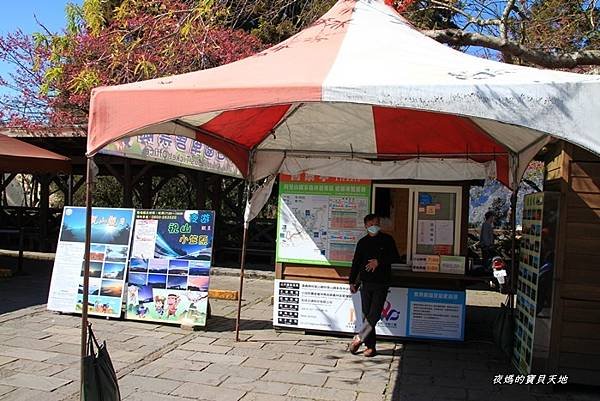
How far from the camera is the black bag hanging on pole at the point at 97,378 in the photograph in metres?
3.51

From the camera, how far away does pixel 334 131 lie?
6551mm

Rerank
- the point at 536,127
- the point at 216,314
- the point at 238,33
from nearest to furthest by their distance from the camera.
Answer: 1. the point at 536,127
2. the point at 216,314
3. the point at 238,33

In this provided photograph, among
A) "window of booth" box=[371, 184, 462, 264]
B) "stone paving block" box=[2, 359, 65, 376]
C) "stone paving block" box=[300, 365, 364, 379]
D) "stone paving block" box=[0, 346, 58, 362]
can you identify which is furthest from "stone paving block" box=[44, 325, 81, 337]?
"window of booth" box=[371, 184, 462, 264]

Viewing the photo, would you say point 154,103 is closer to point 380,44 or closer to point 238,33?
point 380,44

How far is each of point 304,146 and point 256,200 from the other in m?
0.95

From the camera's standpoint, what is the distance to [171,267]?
23.5 feet

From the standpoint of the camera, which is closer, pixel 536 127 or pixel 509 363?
pixel 536 127

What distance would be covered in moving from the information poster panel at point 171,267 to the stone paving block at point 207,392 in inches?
79.2

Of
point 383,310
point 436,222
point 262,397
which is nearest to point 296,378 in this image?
point 262,397

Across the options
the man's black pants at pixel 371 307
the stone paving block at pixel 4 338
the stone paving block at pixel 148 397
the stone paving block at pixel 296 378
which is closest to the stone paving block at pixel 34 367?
the stone paving block at pixel 4 338

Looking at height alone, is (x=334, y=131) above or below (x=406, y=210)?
above

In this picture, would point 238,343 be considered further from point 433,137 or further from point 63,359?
point 433,137

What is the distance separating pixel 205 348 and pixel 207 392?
4.65 feet

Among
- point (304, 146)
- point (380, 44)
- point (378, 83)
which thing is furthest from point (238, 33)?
point (378, 83)
